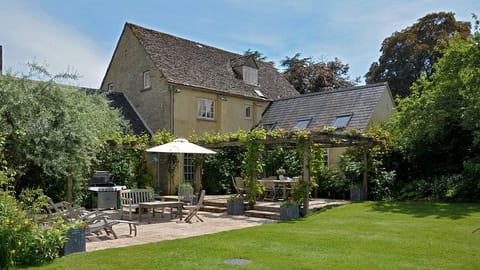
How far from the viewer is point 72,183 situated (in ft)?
44.1

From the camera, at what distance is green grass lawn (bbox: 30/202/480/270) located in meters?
6.48

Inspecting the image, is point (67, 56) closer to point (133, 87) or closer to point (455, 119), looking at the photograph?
point (133, 87)

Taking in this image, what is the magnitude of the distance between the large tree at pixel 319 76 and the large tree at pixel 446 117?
1720cm

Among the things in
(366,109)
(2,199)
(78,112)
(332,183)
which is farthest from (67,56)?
(366,109)

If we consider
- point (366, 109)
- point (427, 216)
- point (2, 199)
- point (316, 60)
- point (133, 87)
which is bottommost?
point (427, 216)

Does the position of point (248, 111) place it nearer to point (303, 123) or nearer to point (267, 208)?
point (303, 123)

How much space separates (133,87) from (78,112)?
10324 millimetres

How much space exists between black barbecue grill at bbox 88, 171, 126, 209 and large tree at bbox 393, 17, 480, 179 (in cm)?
1135

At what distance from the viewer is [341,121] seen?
20547 millimetres

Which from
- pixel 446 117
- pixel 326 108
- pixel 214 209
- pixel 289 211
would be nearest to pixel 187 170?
pixel 214 209

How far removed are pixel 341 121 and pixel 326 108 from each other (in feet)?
5.44

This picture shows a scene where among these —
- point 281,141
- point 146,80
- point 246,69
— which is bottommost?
point 281,141

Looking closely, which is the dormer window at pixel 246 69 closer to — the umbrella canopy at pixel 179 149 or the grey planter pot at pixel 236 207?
the umbrella canopy at pixel 179 149

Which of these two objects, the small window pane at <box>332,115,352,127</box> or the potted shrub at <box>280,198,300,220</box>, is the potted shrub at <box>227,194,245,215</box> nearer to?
the potted shrub at <box>280,198,300,220</box>
